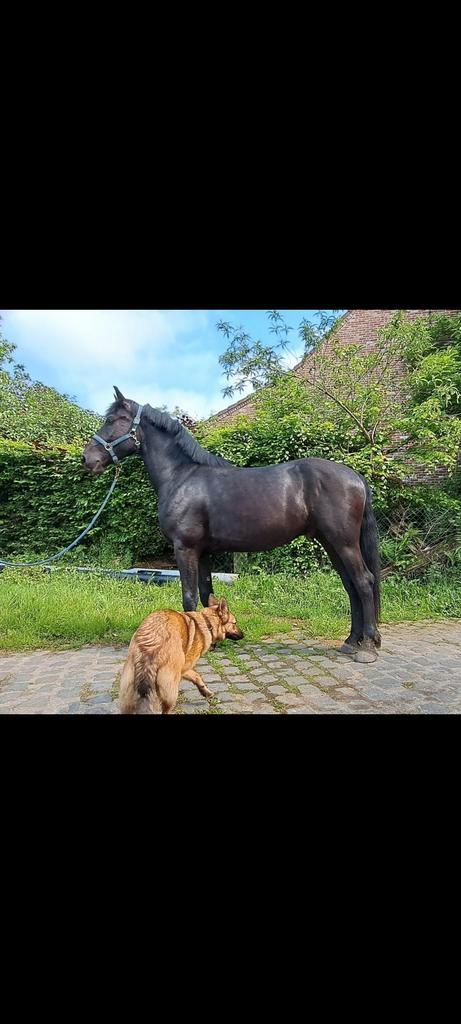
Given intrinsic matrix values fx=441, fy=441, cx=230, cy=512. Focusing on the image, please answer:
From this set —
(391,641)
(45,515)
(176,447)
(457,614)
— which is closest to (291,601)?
(391,641)

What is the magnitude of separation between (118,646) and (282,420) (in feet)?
15.6

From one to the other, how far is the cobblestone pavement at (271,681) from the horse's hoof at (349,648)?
2.6 inches

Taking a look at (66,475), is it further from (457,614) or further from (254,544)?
(457,614)

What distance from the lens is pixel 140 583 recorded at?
7.00 metres

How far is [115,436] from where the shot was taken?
3.87m

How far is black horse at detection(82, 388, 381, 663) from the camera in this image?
12.2 ft

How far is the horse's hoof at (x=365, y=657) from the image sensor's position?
3.64 meters

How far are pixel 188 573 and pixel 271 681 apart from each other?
3.61 ft

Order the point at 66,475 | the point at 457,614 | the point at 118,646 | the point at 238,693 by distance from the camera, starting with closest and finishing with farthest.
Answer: the point at 238,693 < the point at 118,646 < the point at 457,614 < the point at 66,475

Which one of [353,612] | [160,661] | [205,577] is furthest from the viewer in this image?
[205,577]

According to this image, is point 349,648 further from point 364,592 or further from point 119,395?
point 119,395

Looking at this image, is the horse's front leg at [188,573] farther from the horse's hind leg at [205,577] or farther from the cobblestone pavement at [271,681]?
the cobblestone pavement at [271,681]

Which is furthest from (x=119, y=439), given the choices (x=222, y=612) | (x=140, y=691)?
(x=140, y=691)

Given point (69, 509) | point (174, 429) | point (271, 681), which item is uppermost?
point (174, 429)
